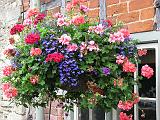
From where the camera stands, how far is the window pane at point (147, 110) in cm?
333

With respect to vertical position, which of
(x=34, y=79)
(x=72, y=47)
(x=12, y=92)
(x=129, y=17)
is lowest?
(x=12, y=92)

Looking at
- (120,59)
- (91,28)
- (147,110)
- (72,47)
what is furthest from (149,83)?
(72,47)

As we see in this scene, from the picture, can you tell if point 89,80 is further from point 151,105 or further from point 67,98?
point 151,105

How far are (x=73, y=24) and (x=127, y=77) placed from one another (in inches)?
21.5

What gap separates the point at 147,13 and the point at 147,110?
0.78 metres

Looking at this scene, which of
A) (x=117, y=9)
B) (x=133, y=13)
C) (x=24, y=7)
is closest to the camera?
(x=133, y=13)

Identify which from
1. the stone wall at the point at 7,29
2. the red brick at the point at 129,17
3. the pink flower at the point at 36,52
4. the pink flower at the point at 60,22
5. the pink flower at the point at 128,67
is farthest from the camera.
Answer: the stone wall at the point at 7,29

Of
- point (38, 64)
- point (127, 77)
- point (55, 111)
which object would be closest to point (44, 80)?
point (38, 64)

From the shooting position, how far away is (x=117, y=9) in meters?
3.61

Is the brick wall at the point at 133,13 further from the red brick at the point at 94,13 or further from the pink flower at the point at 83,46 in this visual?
the pink flower at the point at 83,46

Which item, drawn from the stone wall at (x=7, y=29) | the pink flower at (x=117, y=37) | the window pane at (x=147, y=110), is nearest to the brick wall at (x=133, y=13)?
the pink flower at (x=117, y=37)

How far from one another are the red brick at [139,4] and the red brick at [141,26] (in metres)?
0.13

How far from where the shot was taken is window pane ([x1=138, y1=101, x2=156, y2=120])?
3329 mm

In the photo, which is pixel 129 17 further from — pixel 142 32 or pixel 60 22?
pixel 60 22
